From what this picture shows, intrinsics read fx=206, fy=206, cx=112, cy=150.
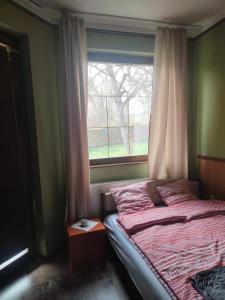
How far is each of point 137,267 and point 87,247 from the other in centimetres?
73

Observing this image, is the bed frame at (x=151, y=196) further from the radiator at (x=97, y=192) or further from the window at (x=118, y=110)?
the window at (x=118, y=110)

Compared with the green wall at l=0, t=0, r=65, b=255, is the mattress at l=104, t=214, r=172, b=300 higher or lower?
lower

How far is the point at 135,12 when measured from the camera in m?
2.33

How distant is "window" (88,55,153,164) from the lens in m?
2.66

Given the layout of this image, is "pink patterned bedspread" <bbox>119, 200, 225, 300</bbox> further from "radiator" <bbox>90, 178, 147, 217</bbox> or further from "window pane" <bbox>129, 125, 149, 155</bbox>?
"window pane" <bbox>129, 125, 149, 155</bbox>

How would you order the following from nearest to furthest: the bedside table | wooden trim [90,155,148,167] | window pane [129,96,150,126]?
the bedside table < wooden trim [90,155,148,167] < window pane [129,96,150,126]

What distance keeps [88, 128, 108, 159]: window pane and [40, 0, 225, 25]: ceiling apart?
136cm

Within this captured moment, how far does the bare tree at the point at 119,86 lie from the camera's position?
2646mm

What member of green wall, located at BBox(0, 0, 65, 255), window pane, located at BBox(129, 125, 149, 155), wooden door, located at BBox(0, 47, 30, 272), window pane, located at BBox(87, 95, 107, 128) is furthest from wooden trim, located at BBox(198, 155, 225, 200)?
wooden door, located at BBox(0, 47, 30, 272)

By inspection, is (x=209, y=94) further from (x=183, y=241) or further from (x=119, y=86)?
(x=183, y=241)

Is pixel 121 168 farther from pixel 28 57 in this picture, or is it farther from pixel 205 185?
pixel 28 57

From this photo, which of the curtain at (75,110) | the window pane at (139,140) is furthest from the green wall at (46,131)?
the window pane at (139,140)

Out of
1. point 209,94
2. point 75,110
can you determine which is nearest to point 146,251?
point 75,110

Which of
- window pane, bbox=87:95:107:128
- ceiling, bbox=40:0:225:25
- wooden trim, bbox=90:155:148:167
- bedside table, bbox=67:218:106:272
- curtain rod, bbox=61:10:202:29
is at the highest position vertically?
ceiling, bbox=40:0:225:25
